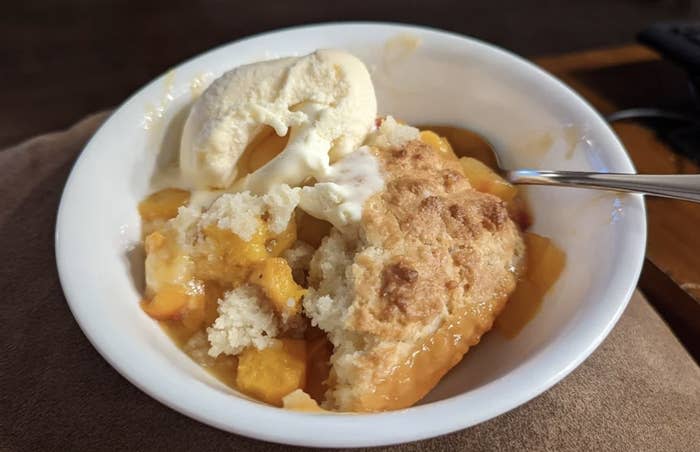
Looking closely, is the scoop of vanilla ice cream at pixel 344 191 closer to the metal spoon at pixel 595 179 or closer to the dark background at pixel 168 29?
the metal spoon at pixel 595 179

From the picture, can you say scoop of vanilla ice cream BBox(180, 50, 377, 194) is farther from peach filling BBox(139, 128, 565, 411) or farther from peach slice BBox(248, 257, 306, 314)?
peach slice BBox(248, 257, 306, 314)

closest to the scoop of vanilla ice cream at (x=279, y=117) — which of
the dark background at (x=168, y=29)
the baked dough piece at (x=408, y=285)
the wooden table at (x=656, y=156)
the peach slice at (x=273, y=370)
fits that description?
the baked dough piece at (x=408, y=285)

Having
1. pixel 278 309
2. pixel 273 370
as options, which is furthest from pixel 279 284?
pixel 273 370

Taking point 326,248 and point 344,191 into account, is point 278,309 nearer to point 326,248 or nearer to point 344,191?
point 326,248

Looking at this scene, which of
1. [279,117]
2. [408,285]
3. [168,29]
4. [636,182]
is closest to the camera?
[408,285]

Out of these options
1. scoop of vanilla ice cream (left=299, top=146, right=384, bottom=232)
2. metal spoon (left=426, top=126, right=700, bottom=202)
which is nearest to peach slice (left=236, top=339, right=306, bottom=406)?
scoop of vanilla ice cream (left=299, top=146, right=384, bottom=232)

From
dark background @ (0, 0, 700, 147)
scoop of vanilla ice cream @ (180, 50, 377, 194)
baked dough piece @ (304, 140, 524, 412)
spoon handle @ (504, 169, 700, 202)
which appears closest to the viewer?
baked dough piece @ (304, 140, 524, 412)
